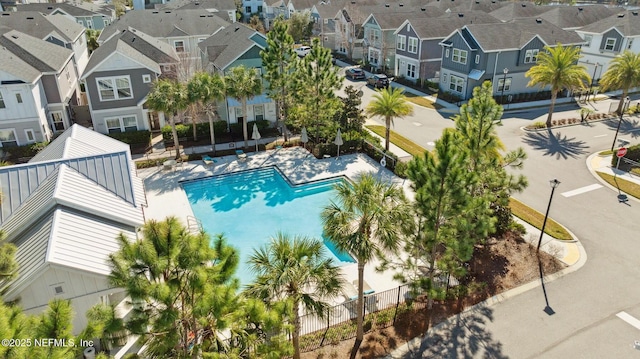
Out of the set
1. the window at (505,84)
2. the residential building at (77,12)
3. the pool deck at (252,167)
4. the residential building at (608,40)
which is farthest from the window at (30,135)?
the residential building at (608,40)

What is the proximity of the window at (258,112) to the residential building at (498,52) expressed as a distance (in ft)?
72.7

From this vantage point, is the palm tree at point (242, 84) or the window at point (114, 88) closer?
the palm tree at point (242, 84)

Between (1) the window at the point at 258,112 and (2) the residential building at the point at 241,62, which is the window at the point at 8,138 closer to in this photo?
(2) the residential building at the point at 241,62

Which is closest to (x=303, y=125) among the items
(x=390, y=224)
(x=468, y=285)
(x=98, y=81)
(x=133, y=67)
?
(x=133, y=67)

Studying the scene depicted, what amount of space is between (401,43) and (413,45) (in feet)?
8.72

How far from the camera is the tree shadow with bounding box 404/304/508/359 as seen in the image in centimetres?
1617

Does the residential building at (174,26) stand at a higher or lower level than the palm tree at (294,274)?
higher

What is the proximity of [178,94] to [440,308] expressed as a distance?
73.0 feet

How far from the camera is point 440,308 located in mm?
18562

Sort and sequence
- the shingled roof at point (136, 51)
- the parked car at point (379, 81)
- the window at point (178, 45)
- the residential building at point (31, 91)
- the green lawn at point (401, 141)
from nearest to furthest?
the residential building at point (31, 91) → the green lawn at point (401, 141) → the shingled roof at point (136, 51) → the parked car at point (379, 81) → the window at point (178, 45)

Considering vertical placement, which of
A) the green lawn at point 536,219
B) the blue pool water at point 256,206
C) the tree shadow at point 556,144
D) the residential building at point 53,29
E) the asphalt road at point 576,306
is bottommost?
the blue pool water at point 256,206

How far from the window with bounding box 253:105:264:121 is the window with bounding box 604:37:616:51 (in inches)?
1691

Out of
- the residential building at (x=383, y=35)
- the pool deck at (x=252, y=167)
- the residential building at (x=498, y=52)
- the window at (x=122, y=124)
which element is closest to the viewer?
the pool deck at (x=252, y=167)

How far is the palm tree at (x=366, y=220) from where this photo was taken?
14.0 meters
